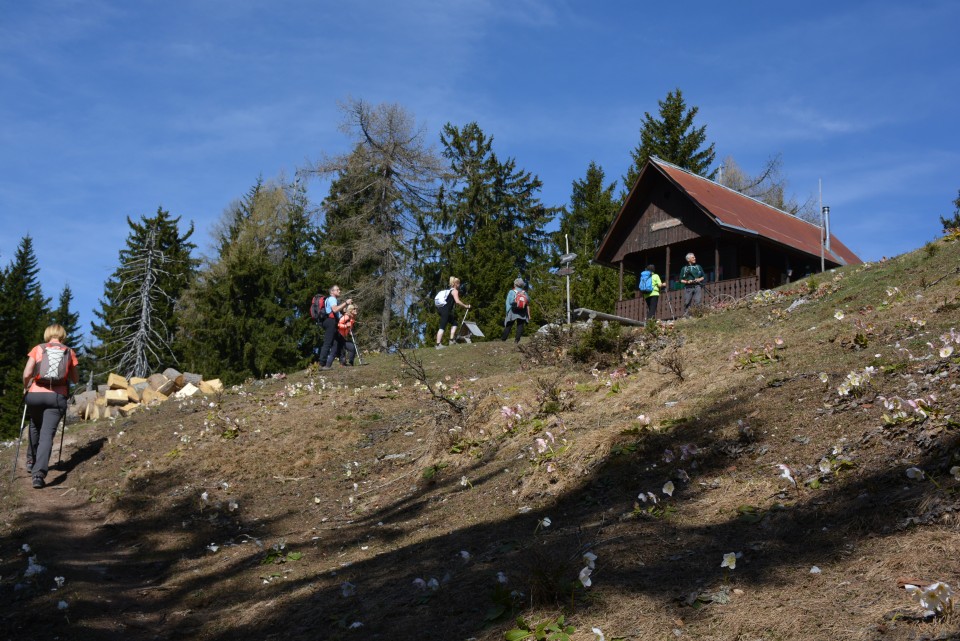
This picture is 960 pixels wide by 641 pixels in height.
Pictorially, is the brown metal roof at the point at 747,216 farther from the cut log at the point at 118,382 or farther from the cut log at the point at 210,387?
the cut log at the point at 118,382

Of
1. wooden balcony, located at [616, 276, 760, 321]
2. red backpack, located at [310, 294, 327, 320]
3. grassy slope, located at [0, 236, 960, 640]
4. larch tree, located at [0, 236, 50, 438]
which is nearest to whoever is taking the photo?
grassy slope, located at [0, 236, 960, 640]

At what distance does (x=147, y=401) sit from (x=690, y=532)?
14920mm

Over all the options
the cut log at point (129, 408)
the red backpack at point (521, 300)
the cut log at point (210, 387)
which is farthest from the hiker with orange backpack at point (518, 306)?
the cut log at point (129, 408)

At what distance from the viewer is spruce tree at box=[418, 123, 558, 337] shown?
3519 centimetres

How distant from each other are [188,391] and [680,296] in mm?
14659

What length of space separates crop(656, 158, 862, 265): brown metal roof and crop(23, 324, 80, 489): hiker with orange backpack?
18705 mm

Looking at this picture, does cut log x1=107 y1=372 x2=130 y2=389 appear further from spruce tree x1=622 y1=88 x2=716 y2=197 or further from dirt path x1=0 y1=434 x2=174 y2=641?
spruce tree x1=622 y1=88 x2=716 y2=197

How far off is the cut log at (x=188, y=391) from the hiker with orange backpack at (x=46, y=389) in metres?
6.43

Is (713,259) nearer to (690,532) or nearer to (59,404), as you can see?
(59,404)

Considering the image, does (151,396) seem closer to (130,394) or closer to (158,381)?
(130,394)

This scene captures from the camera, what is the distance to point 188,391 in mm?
17328

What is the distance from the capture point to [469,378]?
46.2ft

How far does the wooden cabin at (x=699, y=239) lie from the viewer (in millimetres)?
Answer: 25828

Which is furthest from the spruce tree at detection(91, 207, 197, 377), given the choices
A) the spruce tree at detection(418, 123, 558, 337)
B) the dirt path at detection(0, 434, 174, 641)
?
the dirt path at detection(0, 434, 174, 641)
